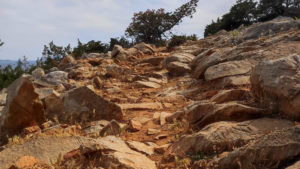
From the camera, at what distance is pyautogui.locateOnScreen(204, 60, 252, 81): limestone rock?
6.47m

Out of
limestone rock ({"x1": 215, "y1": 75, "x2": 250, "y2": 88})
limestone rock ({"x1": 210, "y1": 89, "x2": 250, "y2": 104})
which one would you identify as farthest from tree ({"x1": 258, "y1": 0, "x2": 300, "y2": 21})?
limestone rock ({"x1": 210, "y1": 89, "x2": 250, "y2": 104})

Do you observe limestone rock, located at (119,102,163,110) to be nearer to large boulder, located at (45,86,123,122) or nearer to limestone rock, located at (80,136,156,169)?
large boulder, located at (45,86,123,122)

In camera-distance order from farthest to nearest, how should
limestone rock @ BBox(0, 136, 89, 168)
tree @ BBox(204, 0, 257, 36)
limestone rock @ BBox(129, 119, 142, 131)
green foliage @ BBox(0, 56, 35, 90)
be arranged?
tree @ BBox(204, 0, 257, 36), green foliage @ BBox(0, 56, 35, 90), limestone rock @ BBox(129, 119, 142, 131), limestone rock @ BBox(0, 136, 89, 168)

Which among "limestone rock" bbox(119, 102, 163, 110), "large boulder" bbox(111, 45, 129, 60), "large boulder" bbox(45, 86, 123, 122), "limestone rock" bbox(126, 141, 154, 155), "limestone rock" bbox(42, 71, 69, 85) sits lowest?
"limestone rock" bbox(126, 141, 154, 155)

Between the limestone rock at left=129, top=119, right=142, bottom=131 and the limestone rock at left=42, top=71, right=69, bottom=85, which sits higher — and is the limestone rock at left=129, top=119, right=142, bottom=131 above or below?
below

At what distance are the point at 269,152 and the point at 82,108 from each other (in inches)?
156

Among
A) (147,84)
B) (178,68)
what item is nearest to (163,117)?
(147,84)

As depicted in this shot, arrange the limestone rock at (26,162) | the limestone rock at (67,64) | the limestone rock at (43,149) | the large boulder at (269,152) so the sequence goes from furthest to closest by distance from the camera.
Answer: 1. the limestone rock at (67,64)
2. the limestone rock at (43,149)
3. the limestone rock at (26,162)
4. the large boulder at (269,152)

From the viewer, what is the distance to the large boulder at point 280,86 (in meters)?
3.51

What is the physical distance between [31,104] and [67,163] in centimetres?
247

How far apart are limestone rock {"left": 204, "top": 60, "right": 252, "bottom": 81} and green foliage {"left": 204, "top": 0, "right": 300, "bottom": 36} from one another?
48.4 ft

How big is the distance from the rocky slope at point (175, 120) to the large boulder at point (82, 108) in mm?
21

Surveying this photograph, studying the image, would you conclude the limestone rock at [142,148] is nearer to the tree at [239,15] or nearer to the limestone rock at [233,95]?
the limestone rock at [233,95]

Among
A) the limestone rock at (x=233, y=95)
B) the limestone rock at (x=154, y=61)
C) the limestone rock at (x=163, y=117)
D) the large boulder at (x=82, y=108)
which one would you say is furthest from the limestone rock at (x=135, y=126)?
the limestone rock at (x=154, y=61)
